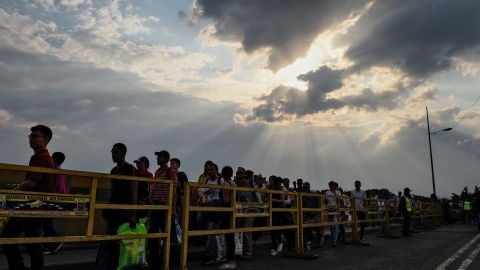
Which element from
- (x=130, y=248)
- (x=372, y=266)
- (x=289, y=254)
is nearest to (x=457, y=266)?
(x=372, y=266)

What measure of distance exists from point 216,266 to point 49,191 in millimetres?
3494

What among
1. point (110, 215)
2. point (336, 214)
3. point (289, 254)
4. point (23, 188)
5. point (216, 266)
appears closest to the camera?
point (23, 188)

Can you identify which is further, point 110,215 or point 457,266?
point 457,266

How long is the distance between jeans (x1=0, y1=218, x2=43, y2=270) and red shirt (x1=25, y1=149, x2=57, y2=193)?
0.36m

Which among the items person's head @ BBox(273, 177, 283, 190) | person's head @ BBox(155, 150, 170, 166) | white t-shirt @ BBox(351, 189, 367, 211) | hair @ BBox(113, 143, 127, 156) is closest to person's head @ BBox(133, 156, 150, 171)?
person's head @ BBox(155, 150, 170, 166)

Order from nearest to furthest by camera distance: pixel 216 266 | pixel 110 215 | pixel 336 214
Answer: pixel 110 215 < pixel 216 266 < pixel 336 214

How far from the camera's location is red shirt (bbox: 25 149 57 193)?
447 cm

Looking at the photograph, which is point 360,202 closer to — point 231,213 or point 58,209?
point 231,213

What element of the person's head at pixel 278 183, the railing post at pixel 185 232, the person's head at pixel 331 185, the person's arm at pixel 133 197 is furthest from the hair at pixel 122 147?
the person's head at pixel 331 185

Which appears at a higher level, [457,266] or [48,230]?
[48,230]

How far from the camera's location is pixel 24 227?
174 inches

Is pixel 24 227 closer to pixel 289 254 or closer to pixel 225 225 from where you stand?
pixel 225 225

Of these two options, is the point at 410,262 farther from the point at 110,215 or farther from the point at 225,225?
the point at 110,215

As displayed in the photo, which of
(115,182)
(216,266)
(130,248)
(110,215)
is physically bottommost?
(216,266)
